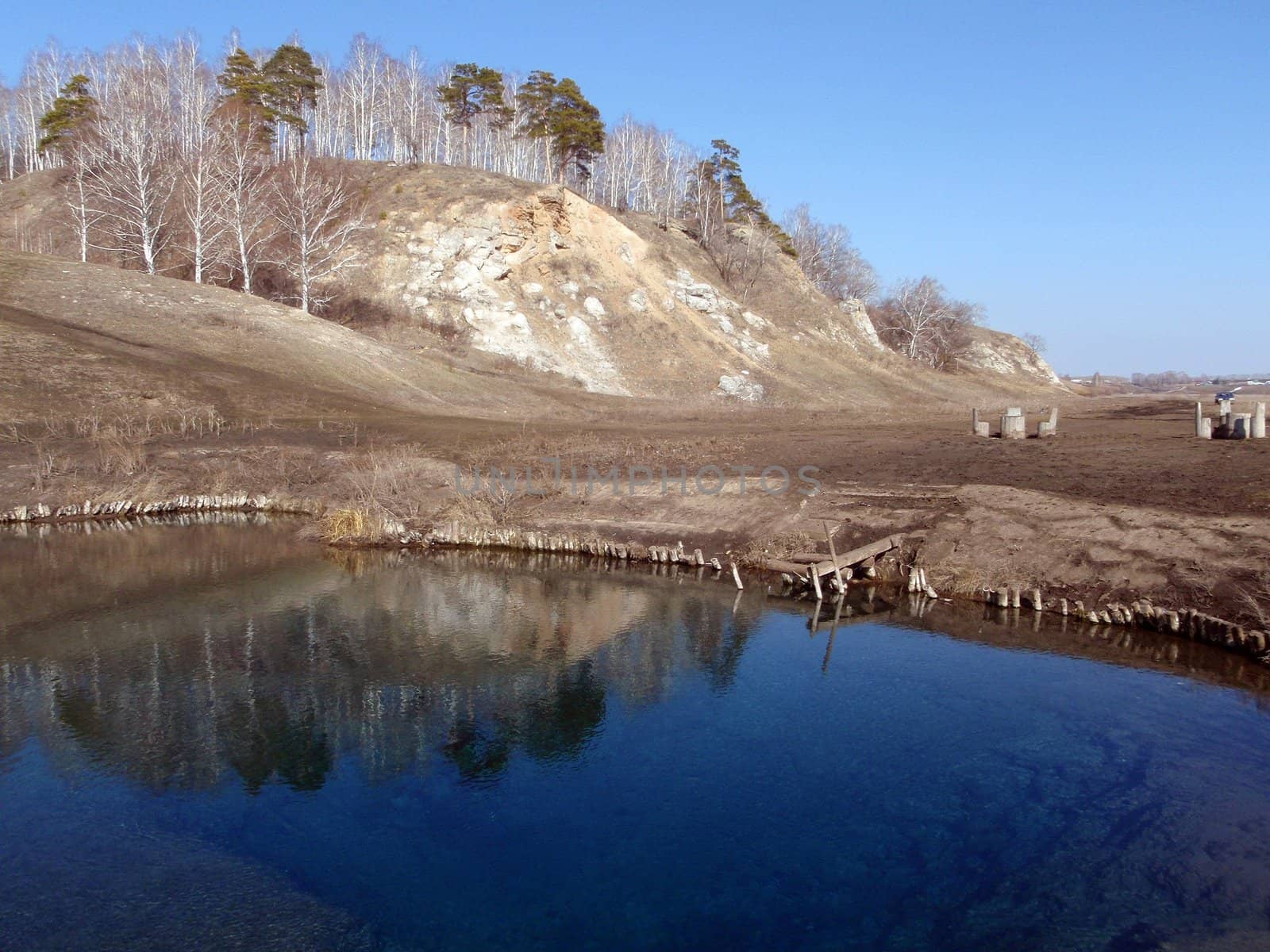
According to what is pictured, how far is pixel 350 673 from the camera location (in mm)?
16172

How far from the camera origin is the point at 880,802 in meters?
12.0

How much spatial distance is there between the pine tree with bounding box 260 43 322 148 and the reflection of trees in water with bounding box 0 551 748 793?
62.3 m

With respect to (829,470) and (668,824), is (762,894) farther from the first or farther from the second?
(829,470)

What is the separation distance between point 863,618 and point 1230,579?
22.0ft

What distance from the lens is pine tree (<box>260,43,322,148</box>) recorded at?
73750 millimetres

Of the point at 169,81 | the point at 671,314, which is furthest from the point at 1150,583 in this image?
the point at 169,81

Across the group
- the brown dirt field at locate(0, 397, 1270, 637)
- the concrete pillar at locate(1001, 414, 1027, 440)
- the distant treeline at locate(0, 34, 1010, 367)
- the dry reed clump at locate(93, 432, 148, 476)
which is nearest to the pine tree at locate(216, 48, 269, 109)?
the distant treeline at locate(0, 34, 1010, 367)

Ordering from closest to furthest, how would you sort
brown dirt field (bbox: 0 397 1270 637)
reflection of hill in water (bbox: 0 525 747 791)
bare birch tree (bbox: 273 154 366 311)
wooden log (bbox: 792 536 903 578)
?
reflection of hill in water (bbox: 0 525 747 791) → brown dirt field (bbox: 0 397 1270 637) → wooden log (bbox: 792 536 903 578) → bare birch tree (bbox: 273 154 366 311)

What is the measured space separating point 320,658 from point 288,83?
229ft

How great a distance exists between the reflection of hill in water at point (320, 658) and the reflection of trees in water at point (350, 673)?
4cm

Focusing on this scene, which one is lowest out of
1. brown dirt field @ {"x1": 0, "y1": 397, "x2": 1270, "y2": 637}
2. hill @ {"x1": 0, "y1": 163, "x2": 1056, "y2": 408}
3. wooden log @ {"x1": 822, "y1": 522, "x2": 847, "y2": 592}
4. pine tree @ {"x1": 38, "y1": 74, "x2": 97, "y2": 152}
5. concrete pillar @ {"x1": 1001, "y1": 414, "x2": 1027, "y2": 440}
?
wooden log @ {"x1": 822, "y1": 522, "x2": 847, "y2": 592}

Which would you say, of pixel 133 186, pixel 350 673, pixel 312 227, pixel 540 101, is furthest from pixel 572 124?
pixel 350 673

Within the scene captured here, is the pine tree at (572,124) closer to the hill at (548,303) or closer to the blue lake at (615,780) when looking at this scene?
the hill at (548,303)

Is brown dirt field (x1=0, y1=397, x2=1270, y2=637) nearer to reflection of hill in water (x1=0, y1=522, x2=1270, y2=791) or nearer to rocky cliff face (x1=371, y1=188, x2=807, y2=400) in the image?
reflection of hill in water (x1=0, y1=522, x2=1270, y2=791)
